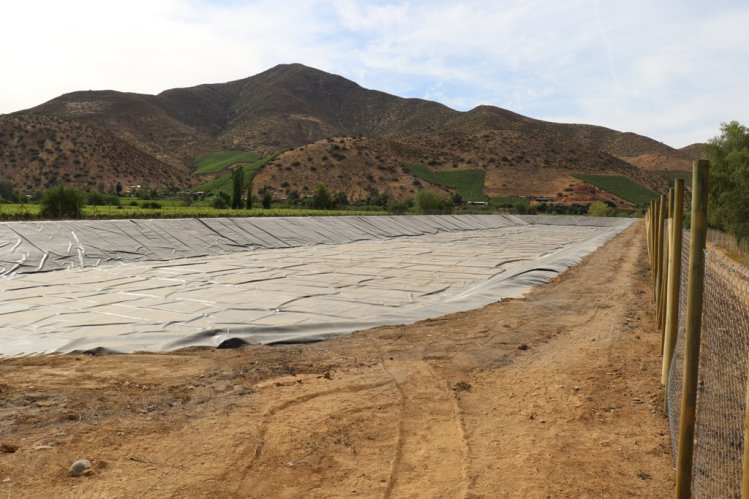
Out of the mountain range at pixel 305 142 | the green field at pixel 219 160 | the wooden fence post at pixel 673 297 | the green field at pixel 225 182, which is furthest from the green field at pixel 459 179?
the wooden fence post at pixel 673 297

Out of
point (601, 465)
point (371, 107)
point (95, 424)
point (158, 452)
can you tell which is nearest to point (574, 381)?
point (601, 465)

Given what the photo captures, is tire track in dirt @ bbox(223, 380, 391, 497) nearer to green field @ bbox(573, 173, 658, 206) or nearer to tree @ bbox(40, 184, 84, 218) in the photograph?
tree @ bbox(40, 184, 84, 218)

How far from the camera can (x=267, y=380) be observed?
5953 millimetres

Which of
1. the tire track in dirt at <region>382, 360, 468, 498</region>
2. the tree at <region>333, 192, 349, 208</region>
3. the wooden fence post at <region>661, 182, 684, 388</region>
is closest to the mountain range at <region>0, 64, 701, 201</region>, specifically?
the tree at <region>333, 192, 349, 208</region>

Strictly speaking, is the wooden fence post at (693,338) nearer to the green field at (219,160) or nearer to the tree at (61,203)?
the tree at (61,203)

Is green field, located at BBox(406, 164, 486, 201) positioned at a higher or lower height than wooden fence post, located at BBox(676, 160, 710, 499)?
higher

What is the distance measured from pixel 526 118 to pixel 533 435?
11727 cm

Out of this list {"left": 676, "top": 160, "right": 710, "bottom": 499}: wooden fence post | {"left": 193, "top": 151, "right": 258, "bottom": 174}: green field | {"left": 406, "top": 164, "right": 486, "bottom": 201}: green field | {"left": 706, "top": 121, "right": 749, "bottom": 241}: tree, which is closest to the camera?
{"left": 676, "top": 160, "right": 710, "bottom": 499}: wooden fence post

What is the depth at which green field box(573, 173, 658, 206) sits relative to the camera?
7394 cm

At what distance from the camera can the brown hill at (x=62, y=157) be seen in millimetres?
55000

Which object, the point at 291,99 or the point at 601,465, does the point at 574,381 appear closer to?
the point at 601,465

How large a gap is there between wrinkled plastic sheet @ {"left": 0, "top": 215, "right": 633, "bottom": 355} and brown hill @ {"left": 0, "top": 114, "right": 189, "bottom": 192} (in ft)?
137

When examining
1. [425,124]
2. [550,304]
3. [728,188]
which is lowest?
[550,304]

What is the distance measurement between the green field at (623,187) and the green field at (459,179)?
15277mm
